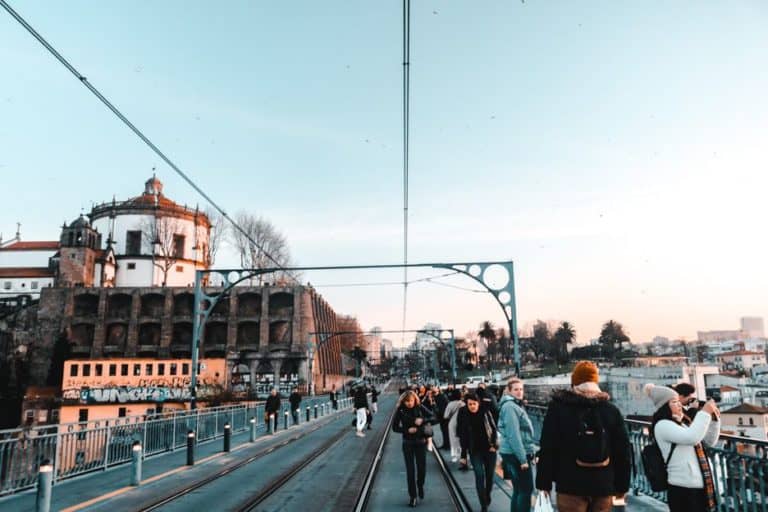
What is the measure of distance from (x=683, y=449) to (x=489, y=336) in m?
130

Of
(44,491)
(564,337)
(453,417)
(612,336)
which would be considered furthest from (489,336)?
(44,491)

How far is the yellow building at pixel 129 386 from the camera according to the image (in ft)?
181

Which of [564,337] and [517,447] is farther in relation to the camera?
[564,337]

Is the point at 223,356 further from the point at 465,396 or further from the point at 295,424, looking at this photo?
the point at 465,396

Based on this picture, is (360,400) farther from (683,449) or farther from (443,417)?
(683,449)

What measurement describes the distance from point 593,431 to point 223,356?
7039 centimetres

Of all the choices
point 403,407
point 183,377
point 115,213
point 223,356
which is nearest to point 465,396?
point 403,407

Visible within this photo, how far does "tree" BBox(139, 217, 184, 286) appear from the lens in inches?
3169

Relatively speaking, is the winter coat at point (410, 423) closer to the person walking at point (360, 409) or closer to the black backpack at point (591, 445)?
the black backpack at point (591, 445)

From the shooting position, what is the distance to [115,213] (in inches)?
3364

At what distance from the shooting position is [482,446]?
810 cm

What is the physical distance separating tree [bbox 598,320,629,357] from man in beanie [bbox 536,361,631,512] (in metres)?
133

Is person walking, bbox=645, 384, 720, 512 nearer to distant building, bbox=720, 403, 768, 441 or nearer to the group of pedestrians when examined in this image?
the group of pedestrians

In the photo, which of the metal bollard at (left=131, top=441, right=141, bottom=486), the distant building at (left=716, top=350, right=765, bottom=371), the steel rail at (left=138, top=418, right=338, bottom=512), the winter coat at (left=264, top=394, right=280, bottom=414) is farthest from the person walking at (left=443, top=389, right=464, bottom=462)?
the distant building at (left=716, top=350, right=765, bottom=371)
